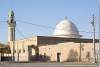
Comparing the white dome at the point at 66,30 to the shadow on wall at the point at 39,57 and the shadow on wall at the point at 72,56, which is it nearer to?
the shadow on wall at the point at 39,57

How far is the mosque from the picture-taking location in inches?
2837

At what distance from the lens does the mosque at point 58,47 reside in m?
72.1

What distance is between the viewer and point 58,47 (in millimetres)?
84438

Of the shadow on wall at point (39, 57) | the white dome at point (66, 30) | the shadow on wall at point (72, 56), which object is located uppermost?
the white dome at point (66, 30)

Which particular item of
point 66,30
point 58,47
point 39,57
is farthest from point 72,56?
point 66,30

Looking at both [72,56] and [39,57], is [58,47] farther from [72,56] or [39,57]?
[39,57]

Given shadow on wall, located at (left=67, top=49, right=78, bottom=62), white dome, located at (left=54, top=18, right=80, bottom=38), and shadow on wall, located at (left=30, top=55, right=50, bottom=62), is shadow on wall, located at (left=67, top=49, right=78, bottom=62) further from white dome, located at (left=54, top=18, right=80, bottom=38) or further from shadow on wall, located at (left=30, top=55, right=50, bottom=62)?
white dome, located at (left=54, top=18, right=80, bottom=38)

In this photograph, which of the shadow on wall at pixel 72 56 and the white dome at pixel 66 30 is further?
the white dome at pixel 66 30

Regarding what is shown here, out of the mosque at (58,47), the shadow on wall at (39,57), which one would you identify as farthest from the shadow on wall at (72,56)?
the shadow on wall at (39,57)

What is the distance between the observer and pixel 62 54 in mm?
83000

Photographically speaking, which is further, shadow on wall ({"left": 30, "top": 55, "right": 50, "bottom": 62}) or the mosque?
shadow on wall ({"left": 30, "top": 55, "right": 50, "bottom": 62})

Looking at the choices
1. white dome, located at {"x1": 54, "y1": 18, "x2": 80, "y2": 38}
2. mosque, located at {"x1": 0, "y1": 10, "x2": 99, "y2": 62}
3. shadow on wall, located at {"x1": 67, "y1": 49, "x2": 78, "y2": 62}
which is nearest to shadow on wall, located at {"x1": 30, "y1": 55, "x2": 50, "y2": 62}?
mosque, located at {"x1": 0, "y1": 10, "x2": 99, "y2": 62}

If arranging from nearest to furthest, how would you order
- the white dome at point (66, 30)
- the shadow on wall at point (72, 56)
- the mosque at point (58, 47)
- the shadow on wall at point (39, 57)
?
the mosque at point (58, 47) < the shadow on wall at point (72, 56) < the shadow on wall at point (39, 57) < the white dome at point (66, 30)

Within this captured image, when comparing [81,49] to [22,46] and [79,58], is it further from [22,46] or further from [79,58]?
[22,46]
